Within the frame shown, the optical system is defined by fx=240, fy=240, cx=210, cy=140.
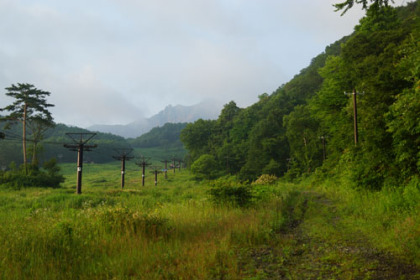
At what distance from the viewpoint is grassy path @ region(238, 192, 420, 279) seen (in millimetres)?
4164

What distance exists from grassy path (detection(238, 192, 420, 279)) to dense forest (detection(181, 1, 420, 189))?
5.38 meters

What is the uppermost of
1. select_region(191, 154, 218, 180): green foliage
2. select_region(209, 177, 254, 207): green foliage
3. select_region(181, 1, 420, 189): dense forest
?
select_region(181, 1, 420, 189): dense forest

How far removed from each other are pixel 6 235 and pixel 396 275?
8.17 m

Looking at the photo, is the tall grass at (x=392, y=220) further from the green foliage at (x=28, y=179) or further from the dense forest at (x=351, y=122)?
the green foliage at (x=28, y=179)

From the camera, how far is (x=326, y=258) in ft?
15.9

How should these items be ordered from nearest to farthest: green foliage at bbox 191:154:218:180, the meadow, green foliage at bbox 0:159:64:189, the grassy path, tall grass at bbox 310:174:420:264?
the grassy path < the meadow < tall grass at bbox 310:174:420:264 < green foliage at bbox 0:159:64:189 < green foliage at bbox 191:154:218:180

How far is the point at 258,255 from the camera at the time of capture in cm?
526

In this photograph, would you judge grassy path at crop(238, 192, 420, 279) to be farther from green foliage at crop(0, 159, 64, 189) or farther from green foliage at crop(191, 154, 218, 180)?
green foliage at crop(191, 154, 218, 180)

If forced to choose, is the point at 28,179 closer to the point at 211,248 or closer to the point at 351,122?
the point at 211,248

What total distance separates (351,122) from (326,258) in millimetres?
24377

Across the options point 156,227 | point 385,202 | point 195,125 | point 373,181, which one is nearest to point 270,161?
point 195,125

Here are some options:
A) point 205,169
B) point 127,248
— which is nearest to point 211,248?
point 127,248

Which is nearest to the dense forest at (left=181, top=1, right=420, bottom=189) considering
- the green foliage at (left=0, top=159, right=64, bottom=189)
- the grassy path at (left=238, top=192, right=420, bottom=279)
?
the grassy path at (left=238, top=192, right=420, bottom=279)

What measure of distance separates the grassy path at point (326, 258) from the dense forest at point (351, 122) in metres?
5.38
